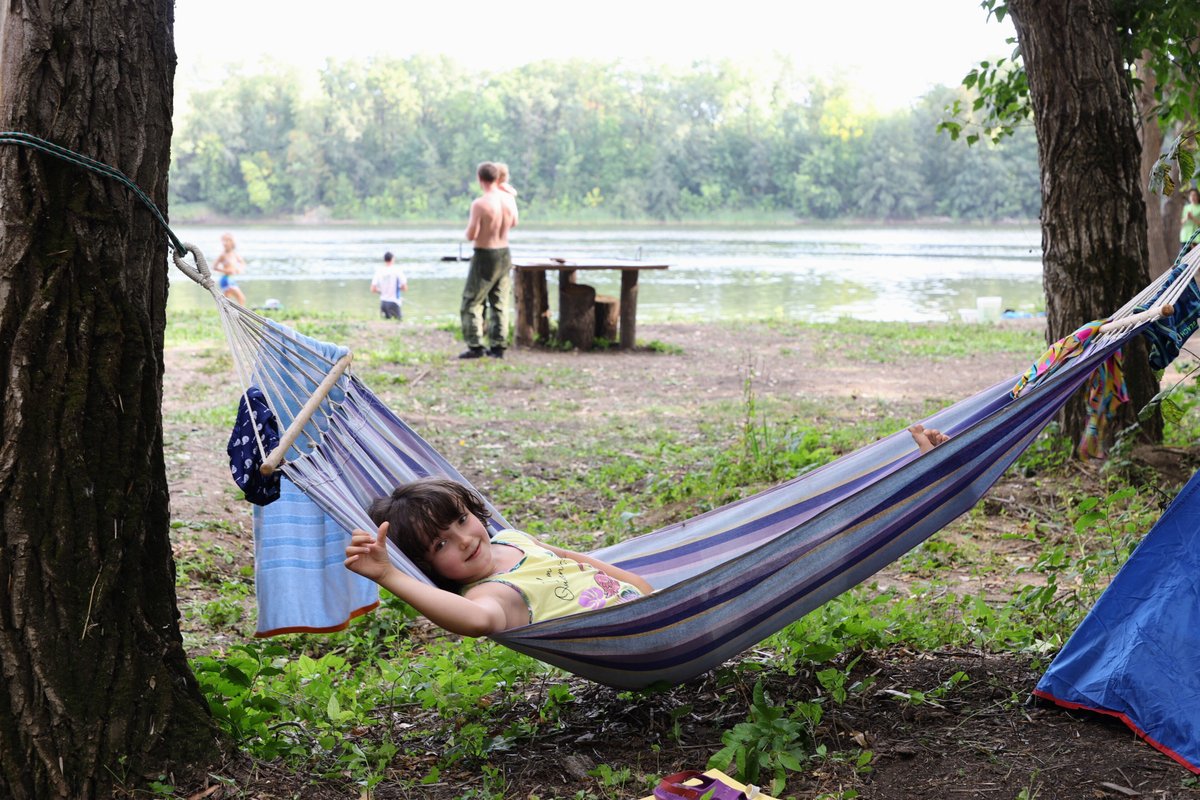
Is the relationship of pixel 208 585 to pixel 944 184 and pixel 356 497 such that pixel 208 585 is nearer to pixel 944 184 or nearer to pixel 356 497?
pixel 356 497

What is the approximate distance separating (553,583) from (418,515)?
30 cm

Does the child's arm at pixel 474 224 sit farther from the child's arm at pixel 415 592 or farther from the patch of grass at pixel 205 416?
the child's arm at pixel 415 592

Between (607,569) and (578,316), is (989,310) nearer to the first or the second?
(578,316)

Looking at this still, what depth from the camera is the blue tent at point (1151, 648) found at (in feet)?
6.44

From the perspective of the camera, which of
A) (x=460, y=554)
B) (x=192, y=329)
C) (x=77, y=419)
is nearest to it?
(x=77, y=419)

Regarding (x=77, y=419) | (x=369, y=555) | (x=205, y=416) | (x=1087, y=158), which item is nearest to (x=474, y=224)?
(x=205, y=416)

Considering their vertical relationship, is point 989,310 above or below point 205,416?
above

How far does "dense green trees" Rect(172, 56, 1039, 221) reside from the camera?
4534cm

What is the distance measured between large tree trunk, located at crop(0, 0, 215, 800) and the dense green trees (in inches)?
1736

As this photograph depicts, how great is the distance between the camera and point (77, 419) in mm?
1789

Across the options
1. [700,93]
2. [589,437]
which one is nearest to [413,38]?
[700,93]

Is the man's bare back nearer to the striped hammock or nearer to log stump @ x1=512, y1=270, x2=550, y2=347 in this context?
log stump @ x1=512, y1=270, x2=550, y2=347

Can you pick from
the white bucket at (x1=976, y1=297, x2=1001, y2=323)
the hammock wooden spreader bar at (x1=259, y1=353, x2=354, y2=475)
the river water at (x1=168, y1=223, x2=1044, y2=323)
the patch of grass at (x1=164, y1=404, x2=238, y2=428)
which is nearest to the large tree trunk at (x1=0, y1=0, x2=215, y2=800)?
the hammock wooden spreader bar at (x1=259, y1=353, x2=354, y2=475)

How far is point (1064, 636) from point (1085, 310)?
1.76 metres
